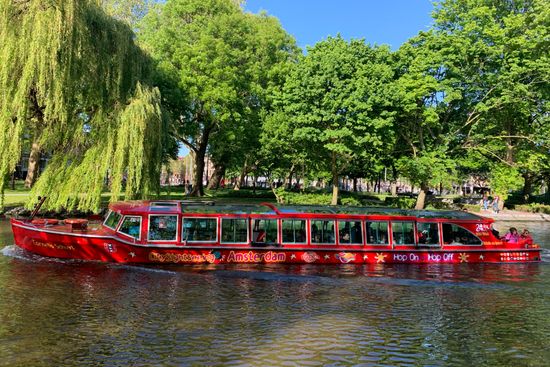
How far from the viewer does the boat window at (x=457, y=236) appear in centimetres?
2205

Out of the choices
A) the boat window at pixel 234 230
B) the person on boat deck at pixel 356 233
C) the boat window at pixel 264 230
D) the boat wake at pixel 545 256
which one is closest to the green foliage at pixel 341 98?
the boat wake at pixel 545 256

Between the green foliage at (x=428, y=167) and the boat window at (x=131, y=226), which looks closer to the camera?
the boat window at (x=131, y=226)

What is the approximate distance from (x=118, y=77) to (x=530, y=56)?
3595cm

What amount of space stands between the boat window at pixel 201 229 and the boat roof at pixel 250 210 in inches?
15.1

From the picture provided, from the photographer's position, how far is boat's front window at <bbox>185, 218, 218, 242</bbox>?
1995cm

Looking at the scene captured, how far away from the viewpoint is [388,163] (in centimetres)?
4862

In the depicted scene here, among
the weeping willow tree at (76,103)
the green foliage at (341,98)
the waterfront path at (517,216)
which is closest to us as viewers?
the weeping willow tree at (76,103)

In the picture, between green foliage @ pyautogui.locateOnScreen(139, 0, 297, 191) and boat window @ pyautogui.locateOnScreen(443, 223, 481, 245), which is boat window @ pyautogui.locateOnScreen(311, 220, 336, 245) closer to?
boat window @ pyautogui.locateOnScreen(443, 223, 481, 245)

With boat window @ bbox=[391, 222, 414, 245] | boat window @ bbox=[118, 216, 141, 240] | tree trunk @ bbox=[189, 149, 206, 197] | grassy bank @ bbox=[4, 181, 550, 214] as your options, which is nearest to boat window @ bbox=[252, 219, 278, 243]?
boat window @ bbox=[118, 216, 141, 240]

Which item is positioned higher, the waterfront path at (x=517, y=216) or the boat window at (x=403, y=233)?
the waterfront path at (x=517, y=216)

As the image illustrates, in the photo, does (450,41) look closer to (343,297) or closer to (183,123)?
(183,123)

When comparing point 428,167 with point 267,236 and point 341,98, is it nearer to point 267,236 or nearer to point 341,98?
point 341,98

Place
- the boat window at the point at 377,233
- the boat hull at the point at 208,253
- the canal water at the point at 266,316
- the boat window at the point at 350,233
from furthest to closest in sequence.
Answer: the boat window at the point at 377,233 < the boat window at the point at 350,233 < the boat hull at the point at 208,253 < the canal water at the point at 266,316

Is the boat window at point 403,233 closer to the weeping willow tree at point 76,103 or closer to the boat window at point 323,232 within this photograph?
the boat window at point 323,232
